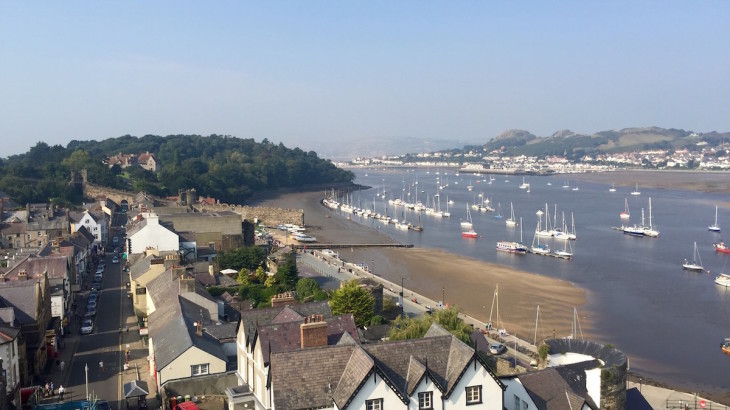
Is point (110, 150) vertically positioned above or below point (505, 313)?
above

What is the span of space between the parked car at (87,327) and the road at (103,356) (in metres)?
0.20

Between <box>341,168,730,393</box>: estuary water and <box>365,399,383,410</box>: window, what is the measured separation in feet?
68.6

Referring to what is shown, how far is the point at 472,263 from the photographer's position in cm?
5991

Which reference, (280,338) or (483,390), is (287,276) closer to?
(280,338)

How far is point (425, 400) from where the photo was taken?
14602mm

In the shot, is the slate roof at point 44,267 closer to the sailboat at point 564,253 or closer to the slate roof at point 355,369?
the slate roof at point 355,369

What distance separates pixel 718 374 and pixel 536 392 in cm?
1904

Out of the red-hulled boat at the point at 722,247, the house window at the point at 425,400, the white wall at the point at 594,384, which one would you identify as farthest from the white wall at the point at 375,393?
the red-hulled boat at the point at 722,247

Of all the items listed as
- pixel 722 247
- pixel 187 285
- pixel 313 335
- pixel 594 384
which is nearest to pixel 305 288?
pixel 187 285

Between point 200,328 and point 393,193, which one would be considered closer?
point 200,328

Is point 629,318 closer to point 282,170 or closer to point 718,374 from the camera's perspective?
point 718,374

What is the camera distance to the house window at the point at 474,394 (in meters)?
15.0

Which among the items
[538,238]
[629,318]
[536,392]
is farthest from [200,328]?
[538,238]

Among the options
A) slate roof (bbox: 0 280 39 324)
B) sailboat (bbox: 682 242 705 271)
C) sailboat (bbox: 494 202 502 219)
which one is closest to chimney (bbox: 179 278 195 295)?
slate roof (bbox: 0 280 39 324)
